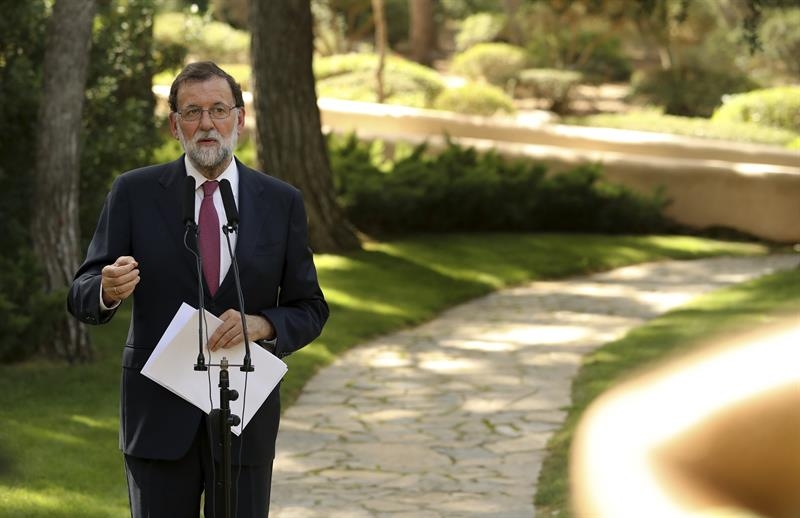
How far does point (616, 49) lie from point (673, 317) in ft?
85.3

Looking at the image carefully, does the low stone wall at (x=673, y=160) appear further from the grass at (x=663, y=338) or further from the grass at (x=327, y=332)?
the grass at (x=663, y=338)

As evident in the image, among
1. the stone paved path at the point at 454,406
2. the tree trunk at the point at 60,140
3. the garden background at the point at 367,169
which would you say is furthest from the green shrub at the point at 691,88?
the tree trunk at the point at 60,140

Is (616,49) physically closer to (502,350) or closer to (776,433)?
(502,350)

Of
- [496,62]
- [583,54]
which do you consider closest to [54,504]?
[496,62]

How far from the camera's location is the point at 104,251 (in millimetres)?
4105

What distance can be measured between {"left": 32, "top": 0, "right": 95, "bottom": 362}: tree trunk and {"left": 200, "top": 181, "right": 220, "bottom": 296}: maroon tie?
648 cm

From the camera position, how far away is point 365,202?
18172 mm

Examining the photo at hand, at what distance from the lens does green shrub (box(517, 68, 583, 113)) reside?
33.2m

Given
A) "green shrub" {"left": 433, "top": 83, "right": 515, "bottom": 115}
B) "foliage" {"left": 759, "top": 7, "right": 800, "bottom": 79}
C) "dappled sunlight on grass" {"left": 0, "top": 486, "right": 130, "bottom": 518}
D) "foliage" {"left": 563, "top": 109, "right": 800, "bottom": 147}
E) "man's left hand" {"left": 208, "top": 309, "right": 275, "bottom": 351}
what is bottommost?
"foliage" {"left": 563, "top": 109, "right": 800, "bottom": 147}

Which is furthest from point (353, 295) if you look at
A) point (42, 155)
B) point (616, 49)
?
point (616, 49)

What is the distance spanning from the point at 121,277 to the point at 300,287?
0.66 metres

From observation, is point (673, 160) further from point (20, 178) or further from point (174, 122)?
point (174, 122)

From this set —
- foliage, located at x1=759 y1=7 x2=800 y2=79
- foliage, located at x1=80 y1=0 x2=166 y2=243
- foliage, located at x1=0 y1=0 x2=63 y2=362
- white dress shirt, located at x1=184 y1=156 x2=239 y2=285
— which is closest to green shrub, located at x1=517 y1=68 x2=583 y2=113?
foliage, located at x1=759 y1=7 x2=800 y2=79

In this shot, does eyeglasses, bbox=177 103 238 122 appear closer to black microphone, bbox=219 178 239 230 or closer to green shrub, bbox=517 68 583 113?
black microphone, bbox=219 178 239 230
